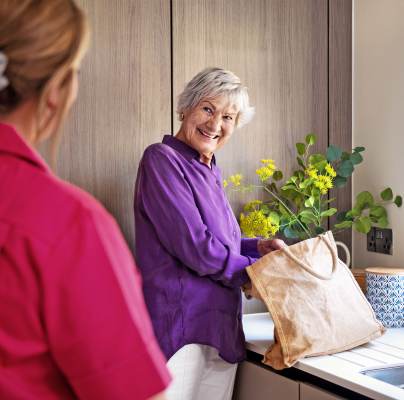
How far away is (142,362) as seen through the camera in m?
0.70

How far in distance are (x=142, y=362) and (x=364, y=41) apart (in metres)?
2.14

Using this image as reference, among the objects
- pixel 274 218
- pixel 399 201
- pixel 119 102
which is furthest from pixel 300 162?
pixel 119 102

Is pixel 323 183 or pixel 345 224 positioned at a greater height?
pixel 323 183

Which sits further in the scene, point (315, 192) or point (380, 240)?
point (380, 240)

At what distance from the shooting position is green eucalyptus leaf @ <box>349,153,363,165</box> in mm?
2447

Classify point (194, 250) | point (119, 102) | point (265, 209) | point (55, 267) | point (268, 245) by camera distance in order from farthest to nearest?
point (265, 209)
point (119, 102)
point (268, 245)
point (194, 250)
point (55, 267)

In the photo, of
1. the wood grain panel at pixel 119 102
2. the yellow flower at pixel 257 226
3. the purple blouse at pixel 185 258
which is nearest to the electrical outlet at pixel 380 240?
the yellow flower at pixel 257 226

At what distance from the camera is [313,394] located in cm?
169

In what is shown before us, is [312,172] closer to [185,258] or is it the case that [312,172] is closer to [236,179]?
[236,179]

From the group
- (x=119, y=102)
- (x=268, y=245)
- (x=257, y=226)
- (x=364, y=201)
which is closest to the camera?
(x=268, y=245)

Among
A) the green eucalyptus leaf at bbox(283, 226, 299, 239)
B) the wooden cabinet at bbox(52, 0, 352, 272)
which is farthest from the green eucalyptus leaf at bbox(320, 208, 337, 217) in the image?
the wooden cabinet at bbox(52, 0, 352, 272)

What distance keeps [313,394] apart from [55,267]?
3.89ft

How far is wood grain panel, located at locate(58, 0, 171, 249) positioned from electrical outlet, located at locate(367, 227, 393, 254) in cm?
87

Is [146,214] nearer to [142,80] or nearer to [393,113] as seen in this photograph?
[142,80]
